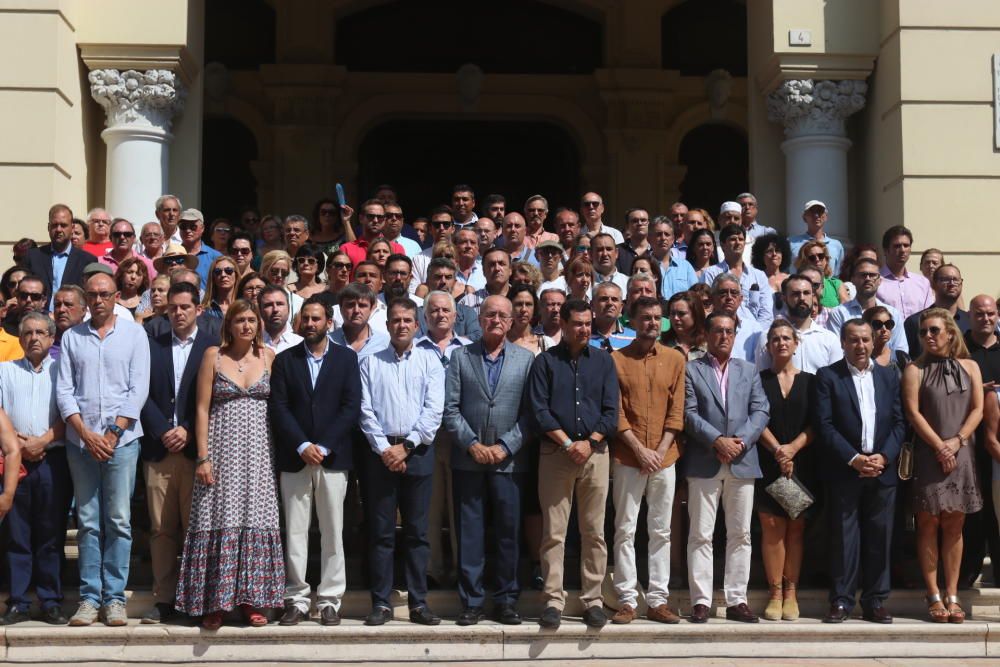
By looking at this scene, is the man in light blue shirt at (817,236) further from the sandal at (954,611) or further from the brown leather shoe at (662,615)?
the brown leather shoe at (662,615)

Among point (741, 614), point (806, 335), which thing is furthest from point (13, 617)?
point (806, 335)

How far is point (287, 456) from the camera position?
8.13 meters

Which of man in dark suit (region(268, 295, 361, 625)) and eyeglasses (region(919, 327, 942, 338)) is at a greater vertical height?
eyeglasses (region(919, 327, 942, 338))

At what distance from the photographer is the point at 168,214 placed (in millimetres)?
10656

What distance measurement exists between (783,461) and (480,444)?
1.86 m

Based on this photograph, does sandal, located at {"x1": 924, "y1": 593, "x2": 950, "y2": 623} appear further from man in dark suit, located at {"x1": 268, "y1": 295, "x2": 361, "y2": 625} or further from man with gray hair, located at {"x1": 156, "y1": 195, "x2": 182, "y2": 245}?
man with gray hair, located at {"x1": 156, "y1": 195, "x2": 182, "y2": 245}

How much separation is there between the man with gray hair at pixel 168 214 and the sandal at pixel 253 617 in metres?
3.55

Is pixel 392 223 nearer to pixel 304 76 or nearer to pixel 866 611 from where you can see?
pixel 866 611

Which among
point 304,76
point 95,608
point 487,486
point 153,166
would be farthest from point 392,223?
point 304,76

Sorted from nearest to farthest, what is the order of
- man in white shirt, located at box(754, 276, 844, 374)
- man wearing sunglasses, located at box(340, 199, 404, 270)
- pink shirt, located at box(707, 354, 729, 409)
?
pink shirt, located at box(707, 354, 729, 409)
man in white shirt, located at box(754, 276, 844, 374)
man wearing sunglasses, located at box(340, 199, 404, 270)

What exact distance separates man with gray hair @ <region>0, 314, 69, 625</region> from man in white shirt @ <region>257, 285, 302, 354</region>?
126cm

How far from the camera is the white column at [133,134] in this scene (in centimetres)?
1143

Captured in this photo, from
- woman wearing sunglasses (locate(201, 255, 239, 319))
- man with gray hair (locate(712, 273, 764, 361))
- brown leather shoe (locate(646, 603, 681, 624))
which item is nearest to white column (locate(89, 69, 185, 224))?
woman wearing sunglasses (locate(201, 255, 239, 319))

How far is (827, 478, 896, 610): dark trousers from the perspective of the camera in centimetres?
847
